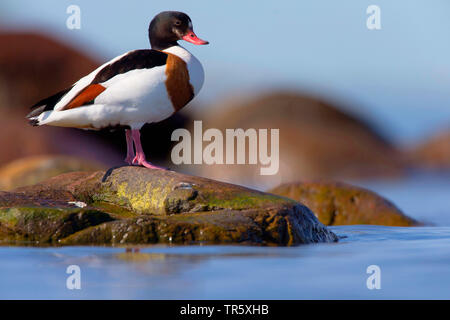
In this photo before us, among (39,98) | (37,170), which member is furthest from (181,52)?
(39,98)

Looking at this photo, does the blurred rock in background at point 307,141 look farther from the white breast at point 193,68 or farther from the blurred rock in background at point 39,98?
the white breast at point 193,68

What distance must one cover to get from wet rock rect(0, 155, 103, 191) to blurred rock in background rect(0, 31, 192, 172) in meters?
2.70

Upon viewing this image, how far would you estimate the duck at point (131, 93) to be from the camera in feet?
22.2

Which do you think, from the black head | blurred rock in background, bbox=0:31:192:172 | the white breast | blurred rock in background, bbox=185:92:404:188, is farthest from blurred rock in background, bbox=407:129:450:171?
the white breast

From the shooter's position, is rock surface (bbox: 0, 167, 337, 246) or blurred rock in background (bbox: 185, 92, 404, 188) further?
blurred rock in background (bbox: 185, 92, 404, 188)

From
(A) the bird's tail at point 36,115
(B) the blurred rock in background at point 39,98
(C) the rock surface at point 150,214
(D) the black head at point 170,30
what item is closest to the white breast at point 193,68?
(D) the black head at point 170,30

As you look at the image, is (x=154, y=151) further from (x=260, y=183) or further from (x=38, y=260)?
(x=38, y=260)

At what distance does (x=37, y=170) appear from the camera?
1156 cm

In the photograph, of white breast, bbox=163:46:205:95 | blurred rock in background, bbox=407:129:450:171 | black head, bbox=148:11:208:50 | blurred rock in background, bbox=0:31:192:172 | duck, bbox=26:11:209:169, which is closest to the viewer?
duck, bbox=26:11:209:169

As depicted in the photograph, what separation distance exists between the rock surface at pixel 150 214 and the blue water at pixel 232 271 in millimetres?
241

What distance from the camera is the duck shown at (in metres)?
6.77

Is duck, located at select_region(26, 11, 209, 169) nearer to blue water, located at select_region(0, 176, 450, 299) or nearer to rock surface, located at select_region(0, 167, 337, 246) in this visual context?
rock surface, located at select_region(0, 167, 337, 246)

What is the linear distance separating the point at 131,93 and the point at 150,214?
1111mm
